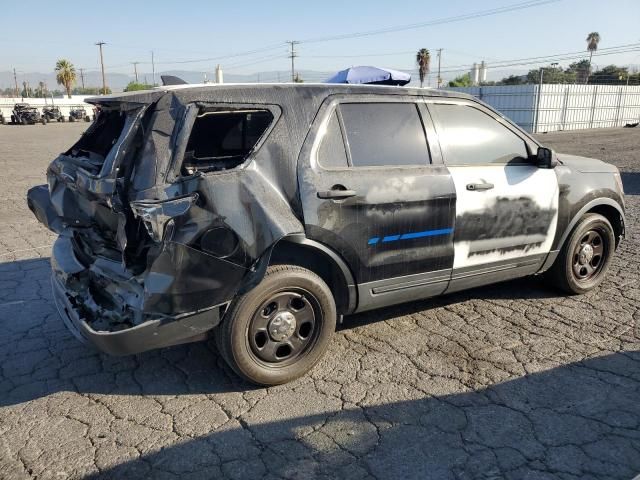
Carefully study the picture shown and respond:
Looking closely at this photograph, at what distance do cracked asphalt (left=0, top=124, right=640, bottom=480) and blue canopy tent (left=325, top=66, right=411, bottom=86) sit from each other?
→ 3135mm

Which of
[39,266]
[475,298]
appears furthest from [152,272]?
[39,266]

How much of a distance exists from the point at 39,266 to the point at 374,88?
4253 mm

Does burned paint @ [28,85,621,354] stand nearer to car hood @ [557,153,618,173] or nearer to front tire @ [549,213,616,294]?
car hood @ [557,153,618,173]

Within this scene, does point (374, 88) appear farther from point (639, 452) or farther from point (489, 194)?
point (639, 452)

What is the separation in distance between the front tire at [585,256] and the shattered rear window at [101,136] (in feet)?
12.3

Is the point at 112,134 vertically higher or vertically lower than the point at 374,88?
lower

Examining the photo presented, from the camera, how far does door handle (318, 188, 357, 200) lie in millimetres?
3285

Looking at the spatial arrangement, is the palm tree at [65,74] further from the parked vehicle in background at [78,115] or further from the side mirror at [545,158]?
the side mirror at [545,158]

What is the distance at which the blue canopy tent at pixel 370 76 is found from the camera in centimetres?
649

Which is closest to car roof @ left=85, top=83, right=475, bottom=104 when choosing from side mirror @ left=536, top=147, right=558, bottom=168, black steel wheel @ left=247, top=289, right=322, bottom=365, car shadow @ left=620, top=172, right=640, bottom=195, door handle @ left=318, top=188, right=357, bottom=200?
door handle @ left=318, top=188, right=357, bottom=200

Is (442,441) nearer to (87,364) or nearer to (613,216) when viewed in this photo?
(87,364)

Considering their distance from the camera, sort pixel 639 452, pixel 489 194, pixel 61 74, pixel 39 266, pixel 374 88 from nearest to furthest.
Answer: pixel 639 452
pixel 374 88
pixel 489 194
pixel 39 266
pixel 61 74

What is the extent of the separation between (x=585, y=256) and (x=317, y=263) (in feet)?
9.04

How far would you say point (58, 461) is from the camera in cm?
269
